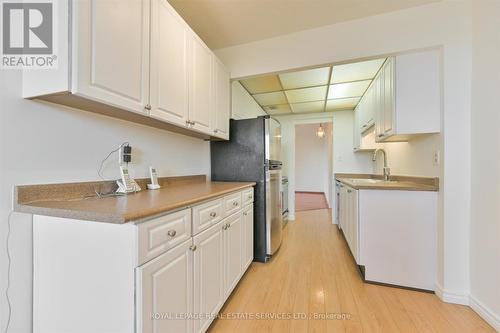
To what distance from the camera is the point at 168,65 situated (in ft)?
4.72

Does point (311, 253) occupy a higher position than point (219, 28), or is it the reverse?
point (219, 28)

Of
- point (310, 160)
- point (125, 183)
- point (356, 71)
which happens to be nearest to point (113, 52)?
point (125, 183)

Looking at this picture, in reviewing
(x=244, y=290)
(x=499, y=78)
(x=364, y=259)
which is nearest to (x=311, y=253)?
(x=364, y=259)

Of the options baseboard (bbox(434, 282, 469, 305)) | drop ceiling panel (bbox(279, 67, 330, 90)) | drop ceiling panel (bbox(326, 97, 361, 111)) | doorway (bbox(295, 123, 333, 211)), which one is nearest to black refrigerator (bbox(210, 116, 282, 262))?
A: drop ceiling panel (bbox(279, 67, 330, 90))

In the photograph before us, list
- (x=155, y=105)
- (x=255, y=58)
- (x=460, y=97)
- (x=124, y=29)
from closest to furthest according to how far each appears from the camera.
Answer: (x=124, y=29), (x=155, y=105), (x=460, y=97), (x=255, y=58)

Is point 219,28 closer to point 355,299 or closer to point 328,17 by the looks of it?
point 328,17

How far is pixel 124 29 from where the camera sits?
110 centimetres

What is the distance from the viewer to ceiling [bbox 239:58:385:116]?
2625mm

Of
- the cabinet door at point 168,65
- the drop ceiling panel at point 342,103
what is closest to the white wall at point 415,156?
the drop ceiling panel at point 342,103

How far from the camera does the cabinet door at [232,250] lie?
1568 millimetres

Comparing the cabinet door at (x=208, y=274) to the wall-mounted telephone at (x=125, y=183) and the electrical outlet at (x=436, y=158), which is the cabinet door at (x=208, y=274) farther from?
the electrical outlet at (x=436, y=158)

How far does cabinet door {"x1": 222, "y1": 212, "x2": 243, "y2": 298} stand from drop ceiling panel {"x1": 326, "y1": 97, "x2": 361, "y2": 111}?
9.49ft

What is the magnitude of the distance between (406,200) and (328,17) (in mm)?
1781

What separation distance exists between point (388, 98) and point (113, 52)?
239cm
